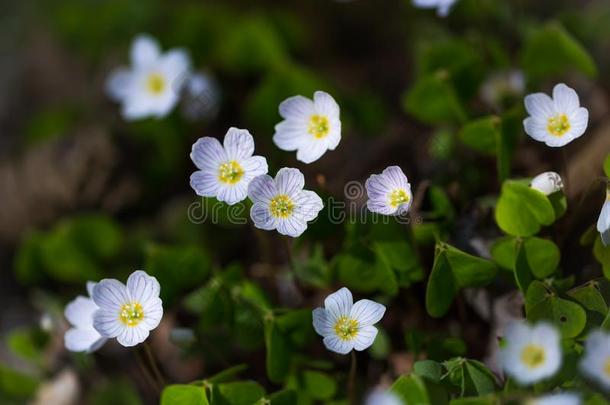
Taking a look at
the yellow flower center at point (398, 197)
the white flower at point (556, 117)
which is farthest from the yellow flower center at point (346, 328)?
the white flower at point (556, 117)

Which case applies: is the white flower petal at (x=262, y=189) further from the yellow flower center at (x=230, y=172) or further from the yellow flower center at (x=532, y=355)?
the yellow flower center at (x=532, y=355)

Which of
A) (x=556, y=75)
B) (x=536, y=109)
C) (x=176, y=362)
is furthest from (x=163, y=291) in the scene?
(x=556, y=75)

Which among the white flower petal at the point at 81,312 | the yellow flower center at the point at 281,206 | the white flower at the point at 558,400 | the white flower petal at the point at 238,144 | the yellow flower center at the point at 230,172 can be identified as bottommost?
the white flower at the point at 558,400

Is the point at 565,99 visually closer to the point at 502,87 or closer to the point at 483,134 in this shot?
the point at 483,134

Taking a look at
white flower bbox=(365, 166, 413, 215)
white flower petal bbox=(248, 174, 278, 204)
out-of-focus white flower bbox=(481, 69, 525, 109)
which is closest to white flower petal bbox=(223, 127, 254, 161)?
white flower petal bbox=(248, 174, 278, 204)

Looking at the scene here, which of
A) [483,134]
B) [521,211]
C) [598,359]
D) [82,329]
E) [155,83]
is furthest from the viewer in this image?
[155,83]

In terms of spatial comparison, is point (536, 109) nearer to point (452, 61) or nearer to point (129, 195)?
point (452, 61)

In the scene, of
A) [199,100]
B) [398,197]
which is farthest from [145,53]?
[398,197]
